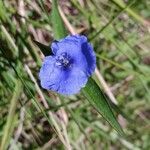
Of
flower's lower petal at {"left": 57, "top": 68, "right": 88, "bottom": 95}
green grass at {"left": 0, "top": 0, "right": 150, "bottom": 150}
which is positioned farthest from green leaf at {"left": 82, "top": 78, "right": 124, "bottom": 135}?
green grass at {"left": 0, "top": 0, "right": 150, "bottom": 150}

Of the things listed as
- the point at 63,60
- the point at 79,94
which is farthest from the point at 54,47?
the point at 79,94

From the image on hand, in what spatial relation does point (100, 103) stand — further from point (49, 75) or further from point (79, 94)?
point (79, 94)

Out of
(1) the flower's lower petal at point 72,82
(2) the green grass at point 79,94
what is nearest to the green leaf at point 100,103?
(1) the flower's lower petal at point 72,82

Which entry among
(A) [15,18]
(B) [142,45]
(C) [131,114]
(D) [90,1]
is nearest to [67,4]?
(D) [90,1]

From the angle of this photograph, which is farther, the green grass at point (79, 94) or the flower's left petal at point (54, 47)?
the green grass at point (79, 94)

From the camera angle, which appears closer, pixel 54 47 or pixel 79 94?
pixel 54 47

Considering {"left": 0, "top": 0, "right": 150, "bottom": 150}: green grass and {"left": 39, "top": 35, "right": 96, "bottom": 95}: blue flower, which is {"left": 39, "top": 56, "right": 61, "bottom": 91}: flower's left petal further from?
{"left": 0, "top": 0, "right": 150, "bottom": 150}: green grass

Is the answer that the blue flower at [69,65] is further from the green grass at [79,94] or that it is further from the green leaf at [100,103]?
the green grass at [79,94]

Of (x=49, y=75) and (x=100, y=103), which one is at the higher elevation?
(x=49, y=75)
